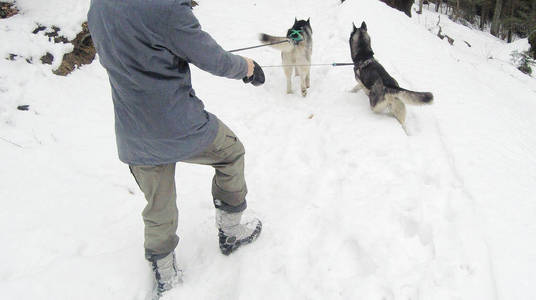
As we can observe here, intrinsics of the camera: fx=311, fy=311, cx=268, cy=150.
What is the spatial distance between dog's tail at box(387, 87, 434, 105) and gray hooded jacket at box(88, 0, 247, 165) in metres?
2.65

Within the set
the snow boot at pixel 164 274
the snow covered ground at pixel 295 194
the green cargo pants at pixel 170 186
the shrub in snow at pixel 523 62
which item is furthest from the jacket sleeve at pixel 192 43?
the shrub in snow at pixel 523 62

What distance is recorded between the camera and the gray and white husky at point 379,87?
149 inches

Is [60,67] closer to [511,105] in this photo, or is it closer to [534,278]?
[534,278]

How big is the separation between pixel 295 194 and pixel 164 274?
1.44 metres

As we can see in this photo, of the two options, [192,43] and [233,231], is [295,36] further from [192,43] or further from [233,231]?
[192,43]

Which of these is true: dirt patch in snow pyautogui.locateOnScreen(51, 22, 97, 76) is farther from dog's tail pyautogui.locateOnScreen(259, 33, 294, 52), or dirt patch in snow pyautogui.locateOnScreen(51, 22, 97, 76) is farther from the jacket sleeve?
the jacket sleeve

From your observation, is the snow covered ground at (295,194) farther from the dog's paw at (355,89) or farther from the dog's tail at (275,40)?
the dog's tail at (275,40)

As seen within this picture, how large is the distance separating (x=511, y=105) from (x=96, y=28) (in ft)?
19.1

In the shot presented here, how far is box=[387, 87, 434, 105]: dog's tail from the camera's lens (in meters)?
3.68

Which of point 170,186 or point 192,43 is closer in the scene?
point 192,43

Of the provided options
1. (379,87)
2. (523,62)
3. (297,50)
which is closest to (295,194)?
(379,87)

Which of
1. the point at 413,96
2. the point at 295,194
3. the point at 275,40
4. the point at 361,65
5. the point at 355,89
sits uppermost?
the point at 275,40

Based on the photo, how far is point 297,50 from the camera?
4.96m

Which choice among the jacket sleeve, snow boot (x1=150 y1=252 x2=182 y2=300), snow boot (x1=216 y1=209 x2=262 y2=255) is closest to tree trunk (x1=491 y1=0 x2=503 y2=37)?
snow boot (x1=216 y1=209 x2=262 y2=255)
